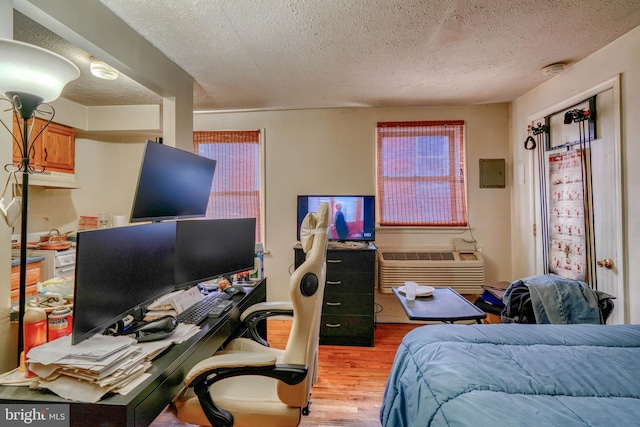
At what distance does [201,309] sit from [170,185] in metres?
0.76

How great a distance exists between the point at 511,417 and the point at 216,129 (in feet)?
11.8

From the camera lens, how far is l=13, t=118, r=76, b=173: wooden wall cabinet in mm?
3039

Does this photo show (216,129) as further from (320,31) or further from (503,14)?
(503,14)

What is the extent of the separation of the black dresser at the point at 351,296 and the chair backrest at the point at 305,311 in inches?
61.3

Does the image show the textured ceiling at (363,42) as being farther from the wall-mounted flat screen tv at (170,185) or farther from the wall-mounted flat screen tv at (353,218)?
the wall-mounted flat screen tv at (353,218)

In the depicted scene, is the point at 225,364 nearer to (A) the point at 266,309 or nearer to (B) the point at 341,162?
(A) the point at 266,309

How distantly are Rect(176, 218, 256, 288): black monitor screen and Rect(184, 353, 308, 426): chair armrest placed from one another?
0.68 meters

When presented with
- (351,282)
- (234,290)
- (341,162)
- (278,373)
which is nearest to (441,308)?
(351,282)

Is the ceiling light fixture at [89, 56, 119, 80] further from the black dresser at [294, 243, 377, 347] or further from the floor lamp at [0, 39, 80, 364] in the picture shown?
the black dresser at [294, 243, 377, 347]

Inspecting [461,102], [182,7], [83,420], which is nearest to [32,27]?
[182,7]

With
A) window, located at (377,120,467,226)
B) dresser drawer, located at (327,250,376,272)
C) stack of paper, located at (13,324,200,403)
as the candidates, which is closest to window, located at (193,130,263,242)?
dresser drawer, located at (327,250,376,272)

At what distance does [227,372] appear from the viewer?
1.18 metres

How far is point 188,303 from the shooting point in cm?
166

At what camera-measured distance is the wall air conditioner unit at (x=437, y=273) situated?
10.4 feet
